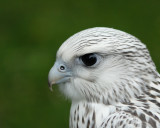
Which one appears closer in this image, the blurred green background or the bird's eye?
the bird's eye

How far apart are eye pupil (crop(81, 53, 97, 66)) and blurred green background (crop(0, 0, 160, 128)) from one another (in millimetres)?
2768

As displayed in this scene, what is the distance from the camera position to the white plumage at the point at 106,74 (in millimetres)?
3920

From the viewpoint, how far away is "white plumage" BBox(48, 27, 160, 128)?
392cm

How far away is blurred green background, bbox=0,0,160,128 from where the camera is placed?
270 inches

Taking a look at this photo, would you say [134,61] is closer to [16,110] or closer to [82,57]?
[82,57]

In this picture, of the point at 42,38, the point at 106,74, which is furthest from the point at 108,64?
the point at 42,38

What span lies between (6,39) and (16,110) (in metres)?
1.79

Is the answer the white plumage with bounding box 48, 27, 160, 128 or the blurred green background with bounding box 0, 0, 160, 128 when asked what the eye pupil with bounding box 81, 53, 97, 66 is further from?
the blurred green background with bounding box 0, 0, 160, 128

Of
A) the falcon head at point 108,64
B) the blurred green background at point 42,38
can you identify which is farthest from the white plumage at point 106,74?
the blurred green background at point 42,38

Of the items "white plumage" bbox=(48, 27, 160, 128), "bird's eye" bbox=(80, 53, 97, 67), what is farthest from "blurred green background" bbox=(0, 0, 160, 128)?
"bird's eye" bbox=(80, 53, 97, 67)

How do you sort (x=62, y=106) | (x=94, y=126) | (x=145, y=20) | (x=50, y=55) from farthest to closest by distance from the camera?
(x=145, y=20), (x=50, y=55), (x=62, y=106), (x=94, y=126)

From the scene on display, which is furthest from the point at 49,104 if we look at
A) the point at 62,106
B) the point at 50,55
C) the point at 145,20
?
the point at 145,20

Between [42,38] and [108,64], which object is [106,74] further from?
[42,38]

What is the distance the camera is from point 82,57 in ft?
13.1
